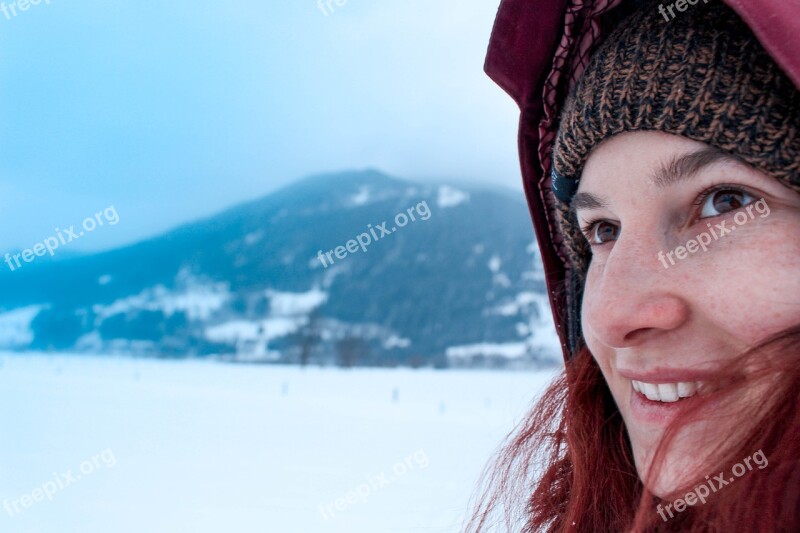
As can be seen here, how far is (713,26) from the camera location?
63cm

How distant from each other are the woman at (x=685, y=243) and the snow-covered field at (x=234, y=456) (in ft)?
1.25

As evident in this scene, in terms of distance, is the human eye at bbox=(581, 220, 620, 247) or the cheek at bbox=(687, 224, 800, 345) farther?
the human eye at bbox=(581, 220, 620, 247)

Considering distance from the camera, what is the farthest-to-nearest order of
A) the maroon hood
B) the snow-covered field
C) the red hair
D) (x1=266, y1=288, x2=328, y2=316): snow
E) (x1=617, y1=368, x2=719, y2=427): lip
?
(x1=266, y1=288, x2=328, y2=316): snow, the snow-covered field, the maroon hood, (x1=617, y1=368, x2=719, y2=427): lip, the red hair

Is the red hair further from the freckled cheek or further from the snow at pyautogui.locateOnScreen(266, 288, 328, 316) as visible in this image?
the snow at pyautogui.locateOnScreen(266, 288, 328, 316)

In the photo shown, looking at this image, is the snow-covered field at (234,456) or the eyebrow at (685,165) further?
the snow-covered field at (234,456)

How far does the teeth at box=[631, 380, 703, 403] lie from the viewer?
1.97 ft

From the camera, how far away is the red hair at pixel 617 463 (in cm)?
47

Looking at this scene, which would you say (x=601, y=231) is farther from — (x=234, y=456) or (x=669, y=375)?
(x=234, y=456)

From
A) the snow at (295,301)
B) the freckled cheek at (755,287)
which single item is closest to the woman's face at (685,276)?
the freckled cheek at (755,287)

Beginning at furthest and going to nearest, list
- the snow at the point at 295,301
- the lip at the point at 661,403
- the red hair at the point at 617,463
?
the snow at the point at 295,301 → the lip at the point at 661,403 → the red hair at the point at 617,463

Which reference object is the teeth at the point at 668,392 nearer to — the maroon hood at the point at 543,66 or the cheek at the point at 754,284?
the cheek at the point at 754,284

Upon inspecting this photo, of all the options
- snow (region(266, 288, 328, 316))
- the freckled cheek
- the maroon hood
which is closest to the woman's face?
the freckled cheek

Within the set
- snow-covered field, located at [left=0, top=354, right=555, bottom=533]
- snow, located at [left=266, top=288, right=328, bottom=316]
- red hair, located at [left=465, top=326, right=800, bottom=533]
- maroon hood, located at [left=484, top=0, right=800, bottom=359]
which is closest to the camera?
red hair, located at [left=465, top=326, right=800, bottom=533]

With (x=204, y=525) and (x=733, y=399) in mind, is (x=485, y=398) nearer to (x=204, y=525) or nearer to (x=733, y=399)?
(x=204, y=525)
